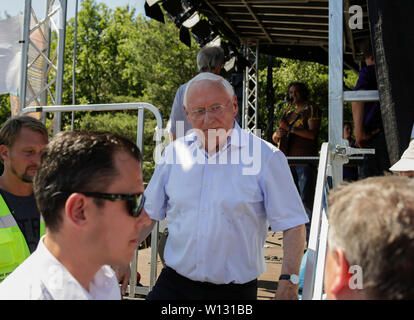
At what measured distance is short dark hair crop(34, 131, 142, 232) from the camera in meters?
1.37

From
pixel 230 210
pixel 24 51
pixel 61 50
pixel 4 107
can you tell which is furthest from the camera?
pixel 4 107

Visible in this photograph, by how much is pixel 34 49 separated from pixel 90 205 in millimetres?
5402

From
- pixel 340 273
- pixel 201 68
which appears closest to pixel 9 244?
pixel 340 273

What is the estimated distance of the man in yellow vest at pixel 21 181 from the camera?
2398 mm

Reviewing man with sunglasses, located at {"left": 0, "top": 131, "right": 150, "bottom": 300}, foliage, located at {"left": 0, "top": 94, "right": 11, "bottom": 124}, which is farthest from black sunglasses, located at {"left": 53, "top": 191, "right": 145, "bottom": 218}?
foliage, located at {"left": 0, "top": 94, "right": 11, "bottom": 124}

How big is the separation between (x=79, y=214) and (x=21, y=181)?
4.45 ft

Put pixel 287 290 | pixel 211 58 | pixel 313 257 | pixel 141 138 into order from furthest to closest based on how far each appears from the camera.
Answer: pixel 211 58, pixel 141 138, pixel 287 290, pixel 313 257

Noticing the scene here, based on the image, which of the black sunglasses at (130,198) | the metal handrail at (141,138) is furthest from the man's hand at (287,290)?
the metal handrail at (141,138)

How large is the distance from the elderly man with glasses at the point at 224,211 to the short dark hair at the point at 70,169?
1.03m

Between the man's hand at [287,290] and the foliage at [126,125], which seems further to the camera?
the foliage at [126,125]

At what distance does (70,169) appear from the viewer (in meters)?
1.37

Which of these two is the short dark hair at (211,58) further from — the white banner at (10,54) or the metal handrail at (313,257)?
the white banner at (10,54)

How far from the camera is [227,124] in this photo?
101 inches

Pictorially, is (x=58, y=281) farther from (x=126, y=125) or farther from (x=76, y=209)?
(x=126, y=125)
